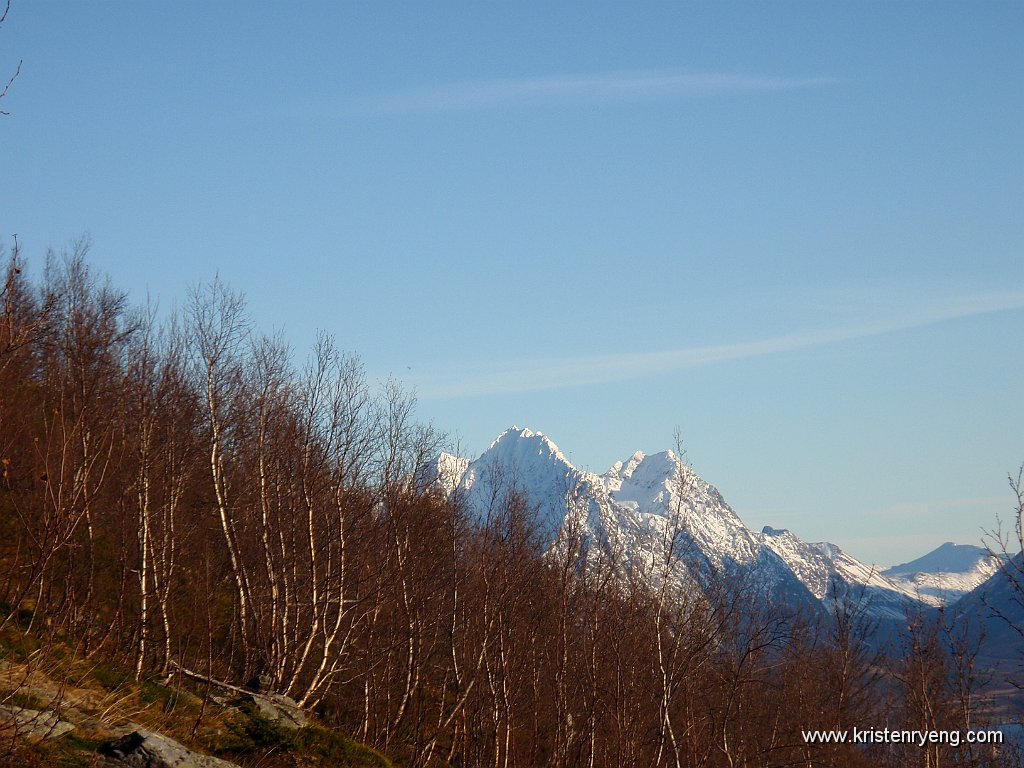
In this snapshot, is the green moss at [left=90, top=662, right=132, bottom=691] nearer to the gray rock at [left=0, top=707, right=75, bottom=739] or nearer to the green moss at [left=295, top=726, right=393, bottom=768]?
the gray rock at [left=0, top=707, right=75, bottom=739]

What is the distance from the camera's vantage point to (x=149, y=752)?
10.9 metres

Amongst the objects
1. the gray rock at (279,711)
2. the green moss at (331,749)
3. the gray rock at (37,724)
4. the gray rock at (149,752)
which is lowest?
the green moss at (331,749)

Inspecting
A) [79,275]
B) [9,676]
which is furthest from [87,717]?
[79,275]

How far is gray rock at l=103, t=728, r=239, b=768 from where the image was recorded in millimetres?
10680

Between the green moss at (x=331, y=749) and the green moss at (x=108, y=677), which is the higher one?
the green moss at (x=108, y=677)

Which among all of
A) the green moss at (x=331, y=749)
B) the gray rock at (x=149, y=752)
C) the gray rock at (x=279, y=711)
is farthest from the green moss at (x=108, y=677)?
the green moss at (x=331, y=749)

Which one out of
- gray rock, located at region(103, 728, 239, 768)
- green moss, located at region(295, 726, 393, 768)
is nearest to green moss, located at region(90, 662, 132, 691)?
gray rock, located at region(103, 728, 239, 768)

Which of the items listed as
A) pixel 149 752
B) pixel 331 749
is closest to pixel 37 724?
pixel 149 752

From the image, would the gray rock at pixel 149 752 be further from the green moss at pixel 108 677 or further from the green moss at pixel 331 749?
the green moss at pixel 331 749

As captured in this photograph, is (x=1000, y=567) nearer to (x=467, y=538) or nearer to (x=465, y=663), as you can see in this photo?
(x=465, y=663)

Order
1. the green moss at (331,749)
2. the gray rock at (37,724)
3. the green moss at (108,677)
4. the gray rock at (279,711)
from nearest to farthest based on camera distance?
the gray rock at (37,724) → the green moss at (108,677) → the green moss at (331,749) → the gray rock at (279,711)

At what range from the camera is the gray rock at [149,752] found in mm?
10680

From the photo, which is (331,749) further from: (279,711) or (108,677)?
(108,677)

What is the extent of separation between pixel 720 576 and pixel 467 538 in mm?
10034
